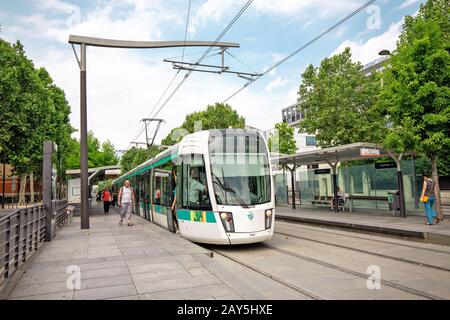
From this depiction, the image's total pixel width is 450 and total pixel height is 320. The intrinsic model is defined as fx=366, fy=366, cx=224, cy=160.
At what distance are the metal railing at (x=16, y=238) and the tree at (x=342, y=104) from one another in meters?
20.7

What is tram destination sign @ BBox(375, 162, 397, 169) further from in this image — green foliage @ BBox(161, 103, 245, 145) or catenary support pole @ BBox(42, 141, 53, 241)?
green foliage @ BBox(161, 103, 245, 145)

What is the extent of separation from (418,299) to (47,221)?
9.32 meters

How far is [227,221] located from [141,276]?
2962 millimetres

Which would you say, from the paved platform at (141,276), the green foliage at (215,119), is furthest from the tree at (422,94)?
the green foliage at (215,119)

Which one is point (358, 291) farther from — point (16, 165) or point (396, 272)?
point (16, 165)

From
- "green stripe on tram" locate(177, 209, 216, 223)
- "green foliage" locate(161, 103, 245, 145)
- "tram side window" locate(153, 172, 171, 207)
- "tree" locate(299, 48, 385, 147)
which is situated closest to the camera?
"green stripe on tram" locate(177, 209, 216, 223)

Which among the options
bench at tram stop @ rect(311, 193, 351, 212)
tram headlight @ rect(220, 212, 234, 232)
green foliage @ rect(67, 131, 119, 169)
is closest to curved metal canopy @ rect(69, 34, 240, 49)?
tram headlight @ rect(220, 212, 234, 232)

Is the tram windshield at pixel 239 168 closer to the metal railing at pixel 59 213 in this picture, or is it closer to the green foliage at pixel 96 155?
the metal railing at pixel 59 213

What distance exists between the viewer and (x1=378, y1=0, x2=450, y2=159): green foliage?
475 inches

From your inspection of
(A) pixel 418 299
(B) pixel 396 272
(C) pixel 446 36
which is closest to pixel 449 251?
(B) pixel 396 272

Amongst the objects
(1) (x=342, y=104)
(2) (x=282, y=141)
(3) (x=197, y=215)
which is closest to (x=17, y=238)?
(3) (x=197, y=215)

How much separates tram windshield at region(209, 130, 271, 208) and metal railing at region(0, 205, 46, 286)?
4.04m

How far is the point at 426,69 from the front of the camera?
40.8ft

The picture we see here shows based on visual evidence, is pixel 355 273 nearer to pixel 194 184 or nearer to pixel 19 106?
pixel 194 184
